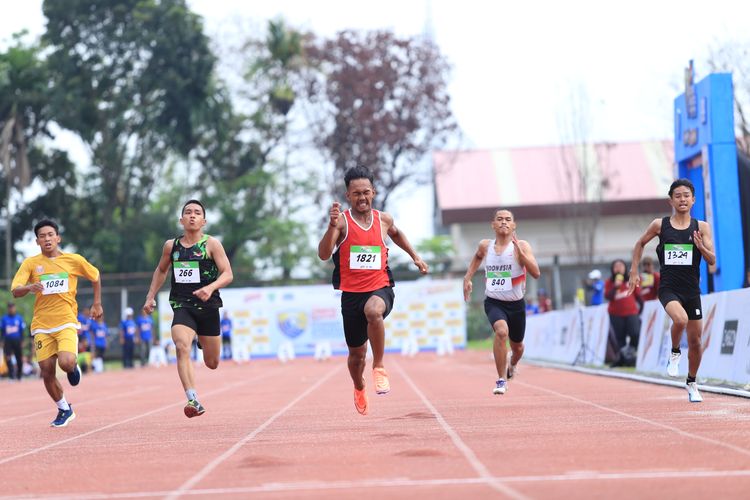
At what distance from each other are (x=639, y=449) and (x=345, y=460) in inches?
75.7

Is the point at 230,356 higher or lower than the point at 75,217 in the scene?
lower

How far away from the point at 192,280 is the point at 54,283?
1.78 m

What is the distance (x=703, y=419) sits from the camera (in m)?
10.4

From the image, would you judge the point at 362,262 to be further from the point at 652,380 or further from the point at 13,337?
the point at 13,337

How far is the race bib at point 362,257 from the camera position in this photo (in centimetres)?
1076

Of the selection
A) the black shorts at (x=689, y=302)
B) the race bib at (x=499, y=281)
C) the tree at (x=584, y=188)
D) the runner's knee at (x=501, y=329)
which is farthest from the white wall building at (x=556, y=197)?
the black shorts at (x=689, y=302)

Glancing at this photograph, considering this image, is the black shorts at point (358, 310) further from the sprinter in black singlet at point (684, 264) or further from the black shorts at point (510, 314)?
the black shorts at point (510, 314)

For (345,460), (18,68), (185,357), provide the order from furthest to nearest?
(18,68) → (185,357) → (345,460)

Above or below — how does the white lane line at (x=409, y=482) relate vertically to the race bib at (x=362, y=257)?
below

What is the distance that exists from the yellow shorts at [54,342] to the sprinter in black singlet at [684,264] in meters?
5.68

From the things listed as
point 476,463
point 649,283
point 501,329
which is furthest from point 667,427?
point 649,283

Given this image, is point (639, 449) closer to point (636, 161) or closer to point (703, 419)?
point (703, 419)

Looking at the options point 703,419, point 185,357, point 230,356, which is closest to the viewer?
point 703,419

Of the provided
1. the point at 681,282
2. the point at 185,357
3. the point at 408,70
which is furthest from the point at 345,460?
the point at 408,70
